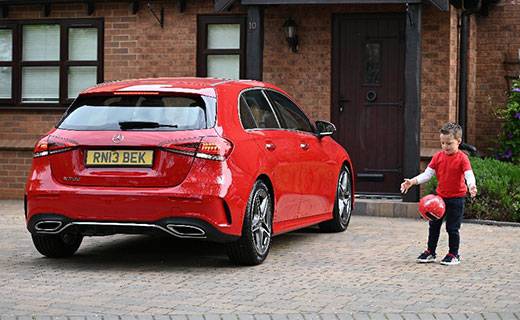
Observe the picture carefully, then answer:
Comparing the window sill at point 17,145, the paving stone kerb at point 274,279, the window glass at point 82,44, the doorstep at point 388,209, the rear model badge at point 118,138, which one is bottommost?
the paving stone kerb at point 274,279

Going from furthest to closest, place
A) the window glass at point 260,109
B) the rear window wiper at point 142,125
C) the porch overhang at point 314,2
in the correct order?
the porch overhang at point 314,2 → the window glass at point 260,109 → the rear window wiper at point 142,125

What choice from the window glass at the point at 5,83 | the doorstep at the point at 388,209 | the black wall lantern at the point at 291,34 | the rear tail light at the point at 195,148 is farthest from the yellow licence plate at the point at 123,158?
the window glass at the point at 5,83

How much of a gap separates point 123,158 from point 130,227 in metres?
0.56

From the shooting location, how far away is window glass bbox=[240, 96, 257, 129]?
942 centimetres

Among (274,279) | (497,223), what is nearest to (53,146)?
(274,279)

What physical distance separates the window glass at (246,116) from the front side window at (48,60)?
8.41m

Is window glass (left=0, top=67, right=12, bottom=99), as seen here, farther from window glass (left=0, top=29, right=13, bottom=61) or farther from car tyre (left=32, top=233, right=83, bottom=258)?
car tyre (left=32, top=233, right=83, bottom=258)

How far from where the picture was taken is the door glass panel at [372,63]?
16297 mm

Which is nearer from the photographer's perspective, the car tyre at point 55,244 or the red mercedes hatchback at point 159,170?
the red mercedes hatchback at point 159,170

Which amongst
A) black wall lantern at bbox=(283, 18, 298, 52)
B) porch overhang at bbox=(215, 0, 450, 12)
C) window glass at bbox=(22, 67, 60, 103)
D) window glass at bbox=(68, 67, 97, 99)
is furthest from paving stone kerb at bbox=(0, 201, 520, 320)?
window glass at bbox=(22, 67, 60, 103)

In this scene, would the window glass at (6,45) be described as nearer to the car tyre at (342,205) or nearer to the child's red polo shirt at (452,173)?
the car tyre at (342,205)

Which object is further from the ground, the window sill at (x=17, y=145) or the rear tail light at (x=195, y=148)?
the rear tail light at (x=195, y=148)

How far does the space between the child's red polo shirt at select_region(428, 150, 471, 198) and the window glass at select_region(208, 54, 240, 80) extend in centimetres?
784

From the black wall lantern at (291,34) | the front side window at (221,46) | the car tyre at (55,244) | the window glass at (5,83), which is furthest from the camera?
the window glass at (5,83)
